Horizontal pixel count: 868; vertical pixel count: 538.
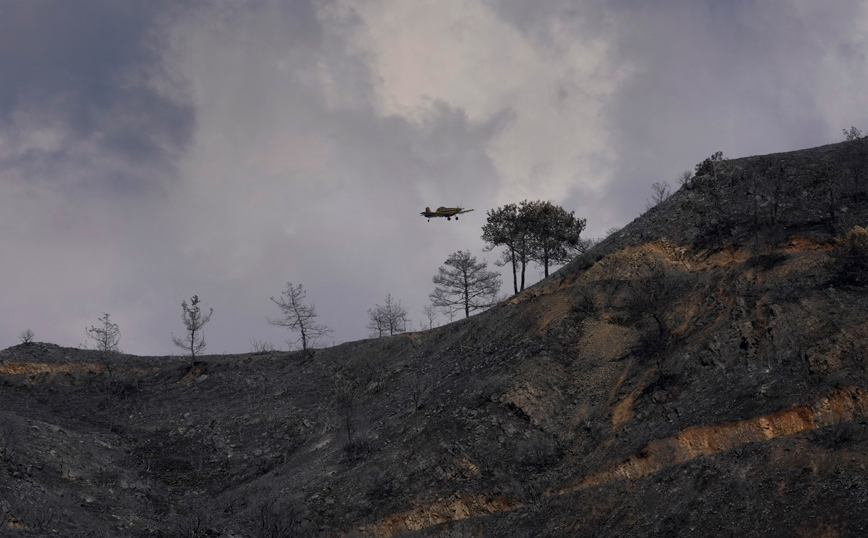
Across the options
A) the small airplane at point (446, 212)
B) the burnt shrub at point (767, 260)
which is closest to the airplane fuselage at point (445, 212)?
the small airplane at point (446, 212)

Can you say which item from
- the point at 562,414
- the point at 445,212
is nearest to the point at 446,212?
the point at 445,212

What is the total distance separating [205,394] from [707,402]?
37461mm

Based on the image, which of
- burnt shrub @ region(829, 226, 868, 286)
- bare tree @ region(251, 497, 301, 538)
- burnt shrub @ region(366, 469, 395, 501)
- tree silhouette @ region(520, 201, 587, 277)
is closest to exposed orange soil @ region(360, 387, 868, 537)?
burnt shrub @ region(366, 469, 395, 501)

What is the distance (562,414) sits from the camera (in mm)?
35188

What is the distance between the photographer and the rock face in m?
25.8

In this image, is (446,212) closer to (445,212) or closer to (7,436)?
(445,212)

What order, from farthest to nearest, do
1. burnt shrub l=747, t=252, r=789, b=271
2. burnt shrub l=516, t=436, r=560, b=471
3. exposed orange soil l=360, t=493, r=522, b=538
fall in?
burnt shrub l=747, t=252, r=789, b=271
burnt shrub l=516, t=436, r=560, b=471
exposed orange soil l=360, t=493, r=522, b=538

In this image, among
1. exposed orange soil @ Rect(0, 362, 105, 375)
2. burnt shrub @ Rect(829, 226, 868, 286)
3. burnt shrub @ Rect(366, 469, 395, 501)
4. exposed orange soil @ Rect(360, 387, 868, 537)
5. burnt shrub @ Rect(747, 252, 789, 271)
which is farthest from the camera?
exposed orange soil @ Rect(0, 362, 105, 375)

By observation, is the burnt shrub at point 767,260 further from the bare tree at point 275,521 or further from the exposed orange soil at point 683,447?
the bare tree at point 275,521

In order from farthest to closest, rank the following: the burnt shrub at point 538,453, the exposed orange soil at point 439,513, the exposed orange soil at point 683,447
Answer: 1. the burnt shrub at point 538,453
2. the exposed orange soil at point 439,513
3. the exposed orange soil at point 683,447

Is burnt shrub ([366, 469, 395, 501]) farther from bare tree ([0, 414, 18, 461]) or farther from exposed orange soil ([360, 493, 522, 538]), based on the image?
bare tree ([0, 414, 18, 461])

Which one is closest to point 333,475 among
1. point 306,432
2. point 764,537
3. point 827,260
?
point 306,432

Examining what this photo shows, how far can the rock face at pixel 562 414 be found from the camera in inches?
1015

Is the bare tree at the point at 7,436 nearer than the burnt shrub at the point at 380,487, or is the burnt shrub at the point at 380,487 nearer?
the burnt shrub at the point at 380,487
